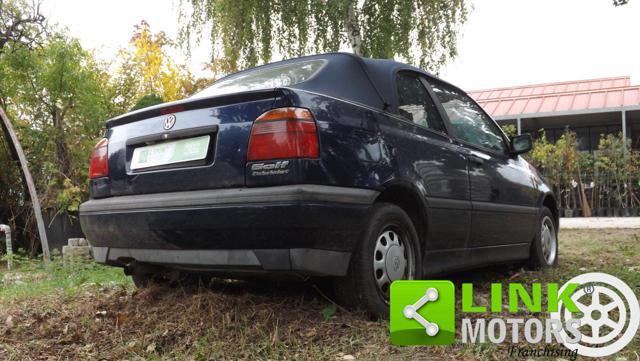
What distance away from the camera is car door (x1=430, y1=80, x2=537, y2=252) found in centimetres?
416

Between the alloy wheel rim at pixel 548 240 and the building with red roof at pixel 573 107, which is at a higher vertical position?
the building with red roof at pixel 573 107

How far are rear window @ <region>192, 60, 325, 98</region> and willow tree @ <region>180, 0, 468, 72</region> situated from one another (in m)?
7.31

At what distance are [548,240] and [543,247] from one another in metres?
0.15

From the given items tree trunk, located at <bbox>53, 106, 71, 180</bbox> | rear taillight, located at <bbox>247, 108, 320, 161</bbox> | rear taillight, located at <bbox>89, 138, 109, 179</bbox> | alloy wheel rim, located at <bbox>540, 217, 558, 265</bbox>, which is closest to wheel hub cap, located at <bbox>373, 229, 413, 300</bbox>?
rear taillight, located at <bbox>247, 108, 320, 161</bbox>

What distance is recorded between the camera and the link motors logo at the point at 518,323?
2.80 meters

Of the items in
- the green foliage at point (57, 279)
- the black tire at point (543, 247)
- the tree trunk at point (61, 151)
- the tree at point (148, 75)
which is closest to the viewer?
the green foliage at point (57, 279)

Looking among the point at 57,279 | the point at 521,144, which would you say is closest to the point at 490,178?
the point at 521,144

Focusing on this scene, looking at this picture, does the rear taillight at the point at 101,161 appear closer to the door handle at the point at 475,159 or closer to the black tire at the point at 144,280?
the black tire at the point at 144,280

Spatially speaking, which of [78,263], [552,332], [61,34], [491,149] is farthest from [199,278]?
[61,34]

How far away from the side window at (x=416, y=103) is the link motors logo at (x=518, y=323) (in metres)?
1.09

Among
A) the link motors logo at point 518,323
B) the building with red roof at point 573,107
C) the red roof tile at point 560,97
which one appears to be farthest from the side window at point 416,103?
the red roof tile at point 560,97

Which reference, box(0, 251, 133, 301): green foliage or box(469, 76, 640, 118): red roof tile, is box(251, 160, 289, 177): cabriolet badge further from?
box(469, 76, 640, 118): red roof tile

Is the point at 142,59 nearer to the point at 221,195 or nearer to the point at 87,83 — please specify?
the point at 87,83

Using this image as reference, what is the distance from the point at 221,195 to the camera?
284cm
